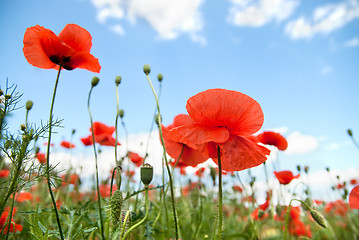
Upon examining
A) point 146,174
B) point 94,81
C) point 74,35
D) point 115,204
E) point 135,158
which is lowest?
point 115,204

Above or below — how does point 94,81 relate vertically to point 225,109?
above

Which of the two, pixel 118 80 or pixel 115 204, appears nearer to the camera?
pixel 115 204

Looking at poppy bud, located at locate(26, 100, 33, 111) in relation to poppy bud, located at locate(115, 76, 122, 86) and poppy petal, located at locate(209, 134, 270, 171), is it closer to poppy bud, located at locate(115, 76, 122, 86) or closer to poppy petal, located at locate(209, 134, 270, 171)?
poppy bud, located at locate(115, 76, 122, 86)

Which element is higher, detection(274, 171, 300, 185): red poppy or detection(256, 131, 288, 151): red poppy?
detection(256, 131, 288, 151): red poppy

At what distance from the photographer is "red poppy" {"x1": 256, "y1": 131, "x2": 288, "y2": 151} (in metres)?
2.29

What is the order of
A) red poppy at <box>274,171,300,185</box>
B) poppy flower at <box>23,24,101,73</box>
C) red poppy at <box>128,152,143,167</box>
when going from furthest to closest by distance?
red poppy at <box>128,152,143,167</box>
red poppy at <box>274,171,300,185</box>
poppy flower at <box>23,24,101,73</box>

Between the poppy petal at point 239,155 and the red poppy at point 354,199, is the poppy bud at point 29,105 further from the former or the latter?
the red poppy at point 354,199

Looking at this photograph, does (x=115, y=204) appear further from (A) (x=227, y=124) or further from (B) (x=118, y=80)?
(B) (x=118, y=80)

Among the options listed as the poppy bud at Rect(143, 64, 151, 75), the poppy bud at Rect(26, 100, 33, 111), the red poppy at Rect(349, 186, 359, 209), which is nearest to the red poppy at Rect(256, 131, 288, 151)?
the red poppy at Rect(349, 186, 359, 209)

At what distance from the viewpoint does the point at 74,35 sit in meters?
1.32

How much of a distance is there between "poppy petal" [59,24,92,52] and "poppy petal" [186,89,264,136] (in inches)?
24.2

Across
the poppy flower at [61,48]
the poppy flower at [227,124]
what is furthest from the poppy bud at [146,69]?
the poppy flower at [227,124]

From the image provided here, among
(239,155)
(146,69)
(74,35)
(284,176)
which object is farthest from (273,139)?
(74,35)

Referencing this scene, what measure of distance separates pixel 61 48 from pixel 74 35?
9 centimetres
